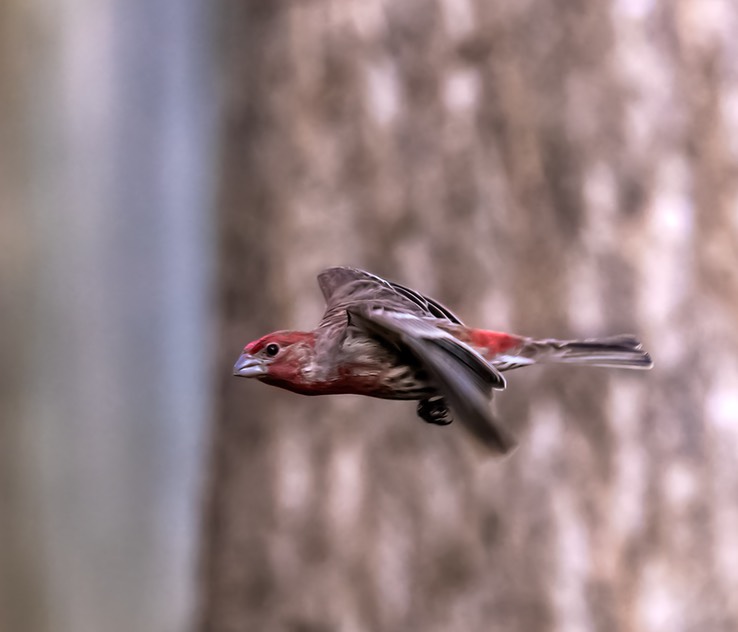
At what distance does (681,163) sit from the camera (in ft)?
10.9

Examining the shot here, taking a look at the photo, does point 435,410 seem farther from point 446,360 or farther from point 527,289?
point 527,289

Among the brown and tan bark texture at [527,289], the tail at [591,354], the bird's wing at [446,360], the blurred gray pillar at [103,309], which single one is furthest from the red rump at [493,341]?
the blurred gray pillar at [103,309]

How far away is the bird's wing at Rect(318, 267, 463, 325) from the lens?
1.03 metres

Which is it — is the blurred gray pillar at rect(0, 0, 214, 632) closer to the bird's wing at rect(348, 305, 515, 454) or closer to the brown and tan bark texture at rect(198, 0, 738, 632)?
the brown and tan bark texture at rect(198, 0, 738, 632)

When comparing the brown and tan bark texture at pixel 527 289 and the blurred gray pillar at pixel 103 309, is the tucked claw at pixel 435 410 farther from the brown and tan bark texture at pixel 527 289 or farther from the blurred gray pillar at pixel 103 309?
the blurred gray pillar at pixel 103 309

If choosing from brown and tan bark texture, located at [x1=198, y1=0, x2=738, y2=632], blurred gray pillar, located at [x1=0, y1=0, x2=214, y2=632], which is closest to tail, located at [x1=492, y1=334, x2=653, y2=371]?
brown and tan bark texture, located at [x1=198, y1=0, x2=738, y2=632]

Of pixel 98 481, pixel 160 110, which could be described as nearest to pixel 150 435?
pixel 98 481

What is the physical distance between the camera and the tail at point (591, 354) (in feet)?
3.64

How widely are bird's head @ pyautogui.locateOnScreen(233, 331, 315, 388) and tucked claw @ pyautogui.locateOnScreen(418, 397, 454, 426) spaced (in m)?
0.16

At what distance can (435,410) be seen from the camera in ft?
3.61

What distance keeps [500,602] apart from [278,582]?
90cm

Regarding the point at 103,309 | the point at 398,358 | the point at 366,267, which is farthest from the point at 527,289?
the point at 398,358

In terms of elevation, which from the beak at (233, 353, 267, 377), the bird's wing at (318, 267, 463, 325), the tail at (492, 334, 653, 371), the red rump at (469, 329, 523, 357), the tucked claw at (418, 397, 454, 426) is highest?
the bird's wing at (318, 267, 463, 325)

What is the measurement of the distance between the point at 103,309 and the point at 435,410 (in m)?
3.13
